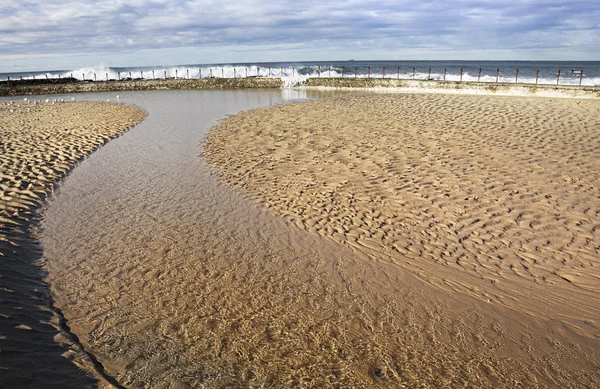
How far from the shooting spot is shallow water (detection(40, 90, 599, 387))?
14.4ft

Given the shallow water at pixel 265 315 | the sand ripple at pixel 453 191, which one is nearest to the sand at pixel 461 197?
the sand ripple at pixel 453 191

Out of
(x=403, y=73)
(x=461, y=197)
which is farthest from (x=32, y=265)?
(x=403, y=73)

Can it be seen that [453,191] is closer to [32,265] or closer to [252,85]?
[32,265]

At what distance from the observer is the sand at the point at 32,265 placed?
13.9 ft

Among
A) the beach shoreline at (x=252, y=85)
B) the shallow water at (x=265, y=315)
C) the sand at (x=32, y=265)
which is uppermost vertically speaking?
the beach shoreline at (x=252, y=85)

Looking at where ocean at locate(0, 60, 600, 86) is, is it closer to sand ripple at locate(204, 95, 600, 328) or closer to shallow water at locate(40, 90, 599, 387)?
sand ripple at locate(204, 95, 600, 328)

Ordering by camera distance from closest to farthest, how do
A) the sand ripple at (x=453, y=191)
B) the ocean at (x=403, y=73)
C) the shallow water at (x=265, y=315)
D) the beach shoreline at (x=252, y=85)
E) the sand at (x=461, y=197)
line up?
the shallow water at (x=265, y=315) < the sand at (x=461, y=197) < the sand ripple at (x=453, y=191) < the beach shoreline at (x=252, y=85) < the ocean at (x=403, y=73)

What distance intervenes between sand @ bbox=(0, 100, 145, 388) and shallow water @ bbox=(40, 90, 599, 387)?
24cm

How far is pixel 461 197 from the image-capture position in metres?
8.98

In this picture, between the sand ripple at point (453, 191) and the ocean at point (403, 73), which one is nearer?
the sand ripple at point (453, 191)

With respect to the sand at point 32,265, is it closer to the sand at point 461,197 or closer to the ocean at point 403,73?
the sand at point 461,197

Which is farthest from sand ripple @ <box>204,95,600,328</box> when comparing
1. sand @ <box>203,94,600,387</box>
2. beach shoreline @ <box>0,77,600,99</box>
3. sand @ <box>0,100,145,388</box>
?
beach shoreline @ <box>0,77,600,99</box>

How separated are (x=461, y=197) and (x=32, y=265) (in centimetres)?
822

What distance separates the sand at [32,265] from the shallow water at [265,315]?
0.24m
